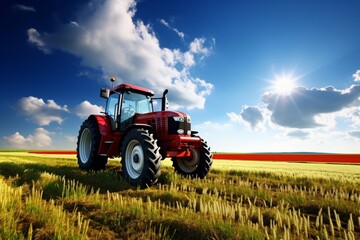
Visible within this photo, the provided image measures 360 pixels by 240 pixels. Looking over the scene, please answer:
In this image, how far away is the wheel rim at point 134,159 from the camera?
8.06 m

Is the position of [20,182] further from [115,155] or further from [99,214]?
[99,214]

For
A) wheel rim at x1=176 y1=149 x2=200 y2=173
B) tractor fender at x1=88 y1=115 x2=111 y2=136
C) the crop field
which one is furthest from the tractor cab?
the crop field

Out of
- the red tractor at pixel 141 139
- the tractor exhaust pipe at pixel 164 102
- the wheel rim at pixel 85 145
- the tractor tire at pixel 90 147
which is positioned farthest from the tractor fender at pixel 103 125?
the tractor exhaust pipe at pixel 164 102

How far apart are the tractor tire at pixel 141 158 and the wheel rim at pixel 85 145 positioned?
350cm

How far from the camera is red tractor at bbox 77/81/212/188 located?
7.75 meters

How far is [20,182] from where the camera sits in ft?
27.4

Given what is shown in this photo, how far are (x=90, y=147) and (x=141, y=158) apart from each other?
3.55 m

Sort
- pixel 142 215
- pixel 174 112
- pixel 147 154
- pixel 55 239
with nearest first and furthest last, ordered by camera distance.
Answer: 1. pixel 55 239
2. pixel 142 215
3. pixel 147 154
4. pixel 174 112

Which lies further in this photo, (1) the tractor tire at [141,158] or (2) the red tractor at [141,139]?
(2) the red tractor at [141,139]

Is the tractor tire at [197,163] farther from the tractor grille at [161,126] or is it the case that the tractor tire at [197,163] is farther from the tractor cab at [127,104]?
the tractor cab at [127,104]

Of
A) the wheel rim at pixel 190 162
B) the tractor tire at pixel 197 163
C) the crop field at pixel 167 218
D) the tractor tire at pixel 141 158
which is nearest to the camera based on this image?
the crop field at pixel 167 218

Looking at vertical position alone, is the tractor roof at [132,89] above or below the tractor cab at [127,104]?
above

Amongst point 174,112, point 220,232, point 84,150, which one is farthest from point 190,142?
point 220,232

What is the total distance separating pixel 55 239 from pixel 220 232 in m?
2.00
